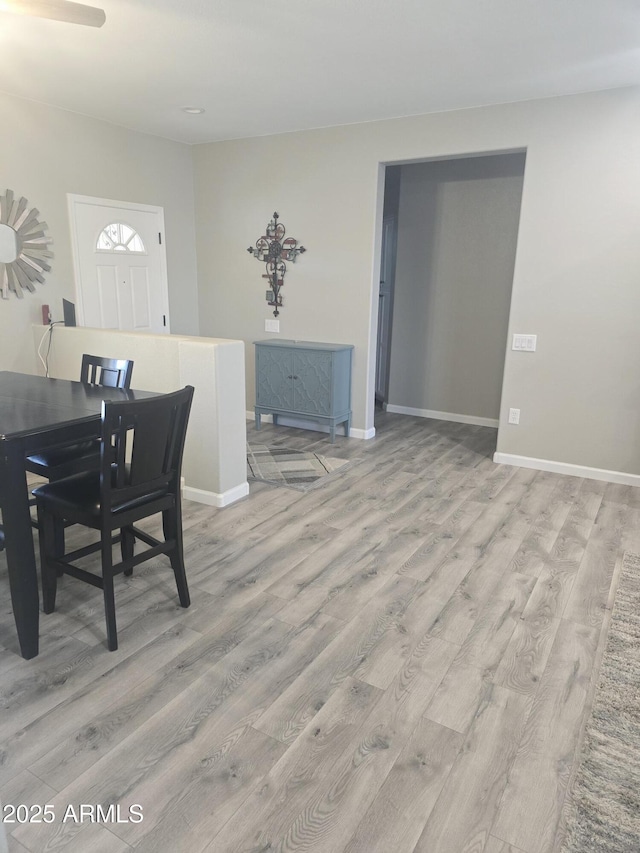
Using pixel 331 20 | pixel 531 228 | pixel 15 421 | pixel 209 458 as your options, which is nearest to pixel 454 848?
pixel 15 421

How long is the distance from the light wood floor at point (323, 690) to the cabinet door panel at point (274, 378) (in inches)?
77.0

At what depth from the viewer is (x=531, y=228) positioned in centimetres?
416

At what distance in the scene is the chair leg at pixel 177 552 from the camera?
242 centimetres

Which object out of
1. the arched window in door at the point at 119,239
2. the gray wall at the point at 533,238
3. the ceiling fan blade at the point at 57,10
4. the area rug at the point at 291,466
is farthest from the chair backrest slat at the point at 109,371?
the gray wall at the point at 533,238

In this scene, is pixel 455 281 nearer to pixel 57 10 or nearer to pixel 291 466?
pixel 291 466

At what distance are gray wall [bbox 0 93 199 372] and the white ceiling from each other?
192 mm

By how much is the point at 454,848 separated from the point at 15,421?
2.00 meters

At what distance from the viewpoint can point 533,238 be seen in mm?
4164

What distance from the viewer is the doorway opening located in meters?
5.41

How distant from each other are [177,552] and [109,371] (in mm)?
1267

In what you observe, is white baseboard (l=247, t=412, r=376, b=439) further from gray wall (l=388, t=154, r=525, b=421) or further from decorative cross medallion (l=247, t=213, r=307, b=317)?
gray wall (l=388, t=154, r=525, b=421)

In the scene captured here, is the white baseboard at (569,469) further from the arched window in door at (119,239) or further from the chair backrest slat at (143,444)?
the arched window in door at (119,239)

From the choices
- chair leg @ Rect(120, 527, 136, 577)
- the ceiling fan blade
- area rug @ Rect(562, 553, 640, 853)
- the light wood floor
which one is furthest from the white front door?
area rug @ Rect(562, 553, 640, 853)

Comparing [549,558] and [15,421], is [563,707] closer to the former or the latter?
[549,558]
